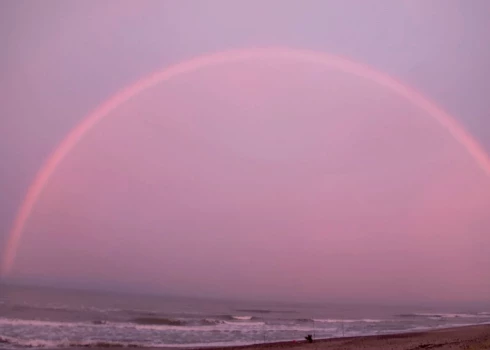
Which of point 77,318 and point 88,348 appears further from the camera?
point 77,318

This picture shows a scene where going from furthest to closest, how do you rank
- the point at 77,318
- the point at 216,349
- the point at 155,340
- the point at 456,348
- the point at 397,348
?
the point at 77,318 < the point at 155,340 < the point at 216,349 < the point at 397,348 < the point at 456,348

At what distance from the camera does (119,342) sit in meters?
23.8

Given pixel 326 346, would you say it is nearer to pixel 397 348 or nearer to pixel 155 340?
pixel 397 348

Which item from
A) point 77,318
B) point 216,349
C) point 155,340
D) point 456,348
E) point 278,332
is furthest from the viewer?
point 77,318

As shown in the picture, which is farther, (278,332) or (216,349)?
(278,332)

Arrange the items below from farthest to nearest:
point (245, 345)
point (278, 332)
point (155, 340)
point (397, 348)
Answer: point (278, 332), point (155, 340), point (245, 345), point (397, 348)

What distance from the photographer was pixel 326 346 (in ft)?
76.6

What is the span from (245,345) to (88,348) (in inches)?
321

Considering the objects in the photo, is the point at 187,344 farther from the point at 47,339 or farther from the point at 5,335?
the point at 5,335

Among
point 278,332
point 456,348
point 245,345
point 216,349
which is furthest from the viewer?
point 278,332

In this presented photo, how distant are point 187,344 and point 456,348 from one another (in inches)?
534

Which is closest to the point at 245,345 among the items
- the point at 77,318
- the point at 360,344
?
the point at 360,344

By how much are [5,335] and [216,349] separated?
11079mm

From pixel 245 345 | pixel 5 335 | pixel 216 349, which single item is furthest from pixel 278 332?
pixel 5 335
